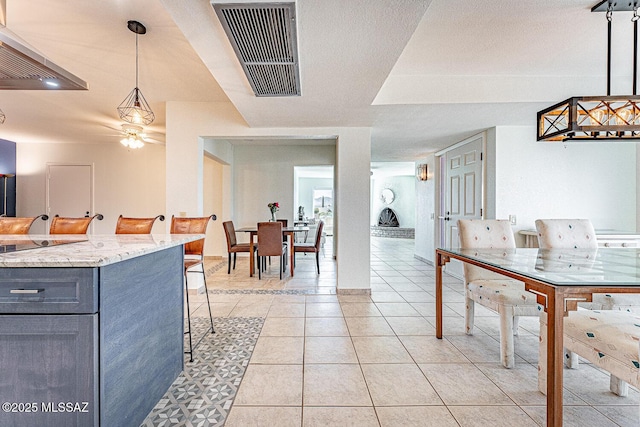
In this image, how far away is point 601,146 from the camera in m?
3.83

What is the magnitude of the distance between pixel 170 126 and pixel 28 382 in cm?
348

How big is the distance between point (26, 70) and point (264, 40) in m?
1.39

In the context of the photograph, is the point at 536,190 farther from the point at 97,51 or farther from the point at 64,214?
the point at 64,214

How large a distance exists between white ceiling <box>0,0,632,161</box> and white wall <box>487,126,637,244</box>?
0.40m

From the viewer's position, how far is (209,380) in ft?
6.44

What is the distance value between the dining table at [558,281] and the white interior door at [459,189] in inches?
92.2

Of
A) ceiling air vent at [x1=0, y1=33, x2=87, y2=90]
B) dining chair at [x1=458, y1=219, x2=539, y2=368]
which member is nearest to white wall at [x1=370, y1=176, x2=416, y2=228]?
dining chair at [x1=458, y1=219, x2=539, y2=368]

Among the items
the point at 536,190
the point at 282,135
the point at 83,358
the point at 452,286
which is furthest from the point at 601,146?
the point at 83,358

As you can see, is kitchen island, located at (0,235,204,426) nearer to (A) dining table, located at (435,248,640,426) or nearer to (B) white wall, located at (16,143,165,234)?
(A) dining table, located at (435,248,640,426)

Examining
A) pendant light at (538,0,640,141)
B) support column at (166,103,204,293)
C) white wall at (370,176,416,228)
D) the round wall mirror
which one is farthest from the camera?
the round wall mirror

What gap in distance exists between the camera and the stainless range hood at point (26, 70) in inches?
60.8

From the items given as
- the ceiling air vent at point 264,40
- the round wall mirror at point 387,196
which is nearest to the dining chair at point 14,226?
the ceiling air vent at point 264,40

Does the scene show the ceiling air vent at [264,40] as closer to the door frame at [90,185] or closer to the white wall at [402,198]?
the door frame at [90,185]

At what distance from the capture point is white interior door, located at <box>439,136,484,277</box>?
4344 mm
